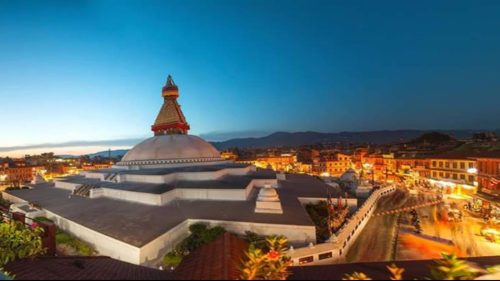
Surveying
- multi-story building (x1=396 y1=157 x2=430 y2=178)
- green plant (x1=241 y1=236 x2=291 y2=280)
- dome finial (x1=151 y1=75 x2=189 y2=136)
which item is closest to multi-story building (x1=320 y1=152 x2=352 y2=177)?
multi-story building (x1=396 y1=157 x2=430 y2=178)

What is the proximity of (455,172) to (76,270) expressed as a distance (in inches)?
1430

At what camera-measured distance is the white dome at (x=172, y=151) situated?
25.0 meters

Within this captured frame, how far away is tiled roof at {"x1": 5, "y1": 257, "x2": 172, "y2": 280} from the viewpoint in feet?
18.8

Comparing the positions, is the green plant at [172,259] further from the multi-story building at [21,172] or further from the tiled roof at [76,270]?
the multi-story building at [21,172]

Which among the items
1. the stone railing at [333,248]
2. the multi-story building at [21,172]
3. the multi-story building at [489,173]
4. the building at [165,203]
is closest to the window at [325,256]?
the stone railing at [333,248]

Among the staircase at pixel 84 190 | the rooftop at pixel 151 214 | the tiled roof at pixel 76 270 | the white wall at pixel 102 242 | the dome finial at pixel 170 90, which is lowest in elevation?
the white wall at pixel 102 242

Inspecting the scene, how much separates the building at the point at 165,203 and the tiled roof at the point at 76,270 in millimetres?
3565

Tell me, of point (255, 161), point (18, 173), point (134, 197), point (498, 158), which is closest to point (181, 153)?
point (134, 197)

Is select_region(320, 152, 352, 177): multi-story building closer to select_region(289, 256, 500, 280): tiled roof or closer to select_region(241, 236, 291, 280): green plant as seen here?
select_region(289, 256, 500, 280): tiled roof

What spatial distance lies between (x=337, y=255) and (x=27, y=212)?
20292 millimetres

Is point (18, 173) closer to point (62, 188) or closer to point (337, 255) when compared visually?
point (62, 188)

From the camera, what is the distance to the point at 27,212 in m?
16.6

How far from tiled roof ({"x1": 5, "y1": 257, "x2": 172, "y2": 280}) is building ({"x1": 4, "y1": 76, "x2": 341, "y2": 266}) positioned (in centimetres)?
356

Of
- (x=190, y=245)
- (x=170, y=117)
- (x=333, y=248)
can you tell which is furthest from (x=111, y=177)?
(x=333, y=248)
